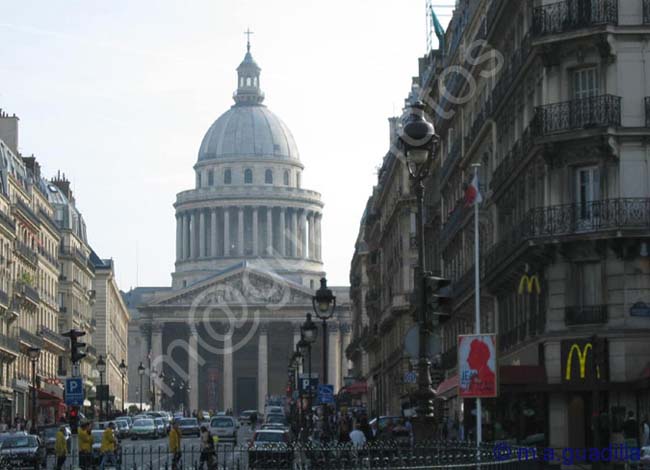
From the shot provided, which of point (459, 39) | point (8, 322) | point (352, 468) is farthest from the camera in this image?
point (8, 322)

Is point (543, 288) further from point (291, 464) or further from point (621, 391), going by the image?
point (291, 464)

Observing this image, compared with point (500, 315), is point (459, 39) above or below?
above

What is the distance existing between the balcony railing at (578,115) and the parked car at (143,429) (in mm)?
54432

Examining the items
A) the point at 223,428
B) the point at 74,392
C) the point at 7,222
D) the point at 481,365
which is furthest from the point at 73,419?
the point at 7,222

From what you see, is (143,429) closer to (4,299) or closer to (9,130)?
(4,299)

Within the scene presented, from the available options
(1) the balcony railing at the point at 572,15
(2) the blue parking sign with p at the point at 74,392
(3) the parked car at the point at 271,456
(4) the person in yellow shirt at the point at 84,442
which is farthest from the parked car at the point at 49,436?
(3) the parked car at the point at 271,456

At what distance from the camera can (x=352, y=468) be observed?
102 ft

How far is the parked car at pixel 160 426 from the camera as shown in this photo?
106050mm

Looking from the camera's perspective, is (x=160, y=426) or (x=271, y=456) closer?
(x=271, y=456)

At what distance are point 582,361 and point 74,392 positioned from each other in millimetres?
14070

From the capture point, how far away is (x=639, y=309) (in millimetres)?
50219

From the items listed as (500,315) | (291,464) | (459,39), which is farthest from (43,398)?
(291,464)

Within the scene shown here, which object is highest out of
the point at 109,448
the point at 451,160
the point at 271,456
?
the point at 451,160

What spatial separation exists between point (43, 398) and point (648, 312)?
7190 cm
